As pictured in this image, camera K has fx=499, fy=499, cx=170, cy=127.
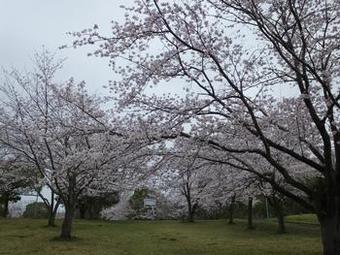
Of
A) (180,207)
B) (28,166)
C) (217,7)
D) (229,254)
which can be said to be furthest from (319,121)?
(180,207)

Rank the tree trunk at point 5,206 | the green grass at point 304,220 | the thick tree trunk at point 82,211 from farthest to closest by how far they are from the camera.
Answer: the thick tree trunk at point 82,211 < the tree trunk at point 5,206 < the green grass at point 304,220

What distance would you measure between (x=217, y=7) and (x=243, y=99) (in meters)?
2.10

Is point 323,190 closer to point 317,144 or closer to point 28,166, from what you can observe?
point 317,144

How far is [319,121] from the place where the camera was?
1171cm

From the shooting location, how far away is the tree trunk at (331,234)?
1249 centimetres

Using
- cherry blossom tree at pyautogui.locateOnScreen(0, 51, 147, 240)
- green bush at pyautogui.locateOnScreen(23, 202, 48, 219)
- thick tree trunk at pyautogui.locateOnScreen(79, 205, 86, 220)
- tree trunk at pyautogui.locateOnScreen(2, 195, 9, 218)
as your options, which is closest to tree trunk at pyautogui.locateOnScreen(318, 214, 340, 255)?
cherry blossom tree at pyautogui.locateOnScreen(0, 51, 147, 240)

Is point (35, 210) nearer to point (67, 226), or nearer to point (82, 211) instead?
point (82, 211)

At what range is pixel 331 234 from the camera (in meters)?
12.6

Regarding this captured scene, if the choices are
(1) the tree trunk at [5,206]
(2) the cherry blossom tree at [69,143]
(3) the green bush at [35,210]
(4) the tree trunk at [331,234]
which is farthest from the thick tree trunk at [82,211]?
(4) the tree trunk at [331,234]

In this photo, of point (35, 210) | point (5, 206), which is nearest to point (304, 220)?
point (5, 206)

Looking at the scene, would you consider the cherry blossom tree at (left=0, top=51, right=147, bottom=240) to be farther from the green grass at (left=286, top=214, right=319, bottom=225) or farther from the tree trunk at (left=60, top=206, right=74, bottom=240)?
the green grass at (left=286, top=214, right=319, bottom=225)

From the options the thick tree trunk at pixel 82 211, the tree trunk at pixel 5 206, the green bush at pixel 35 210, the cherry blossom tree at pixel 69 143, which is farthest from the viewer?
the green bush at pixel 35 210

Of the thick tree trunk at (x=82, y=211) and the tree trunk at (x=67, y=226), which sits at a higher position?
the thick tree trunk at (x=82, y=211)

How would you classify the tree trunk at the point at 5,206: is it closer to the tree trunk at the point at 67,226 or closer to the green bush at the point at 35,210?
the green bush at the point at 35,210
